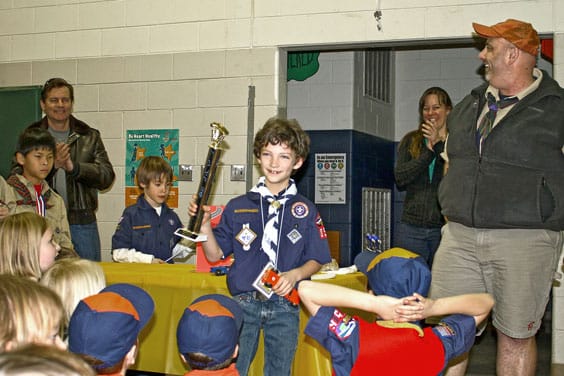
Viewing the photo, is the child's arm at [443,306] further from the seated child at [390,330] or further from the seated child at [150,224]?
the seated child at [150,224]

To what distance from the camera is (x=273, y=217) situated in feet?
10.6

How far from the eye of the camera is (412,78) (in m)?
8.96

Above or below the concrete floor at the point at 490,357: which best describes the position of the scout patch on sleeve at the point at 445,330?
above

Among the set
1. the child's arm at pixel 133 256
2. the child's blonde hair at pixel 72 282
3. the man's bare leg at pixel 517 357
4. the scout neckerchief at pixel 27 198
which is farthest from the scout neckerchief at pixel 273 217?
the scout neckerchief at pixel 27 198

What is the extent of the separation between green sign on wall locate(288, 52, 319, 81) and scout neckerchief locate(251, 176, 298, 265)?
4158mm

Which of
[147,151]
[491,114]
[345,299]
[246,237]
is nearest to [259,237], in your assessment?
[246,237]

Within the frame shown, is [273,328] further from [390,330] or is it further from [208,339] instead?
[208,339]

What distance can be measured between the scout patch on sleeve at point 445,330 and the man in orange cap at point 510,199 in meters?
0.98

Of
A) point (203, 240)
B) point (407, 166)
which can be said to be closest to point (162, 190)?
point (407, 166)

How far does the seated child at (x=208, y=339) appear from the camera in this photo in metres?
2.20

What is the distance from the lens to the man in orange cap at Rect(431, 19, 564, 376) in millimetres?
3369

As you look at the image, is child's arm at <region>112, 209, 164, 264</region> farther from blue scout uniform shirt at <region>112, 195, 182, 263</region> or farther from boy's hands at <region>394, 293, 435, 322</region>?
boy's hands at <region>394, 293, 435, 322</region>

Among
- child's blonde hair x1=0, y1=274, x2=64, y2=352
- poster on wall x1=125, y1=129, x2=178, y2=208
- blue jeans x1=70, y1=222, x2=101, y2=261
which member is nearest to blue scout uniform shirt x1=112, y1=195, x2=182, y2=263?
blue jeans x1=70, y1=222, x2=101, y2=261

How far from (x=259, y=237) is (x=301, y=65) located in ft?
14.2
